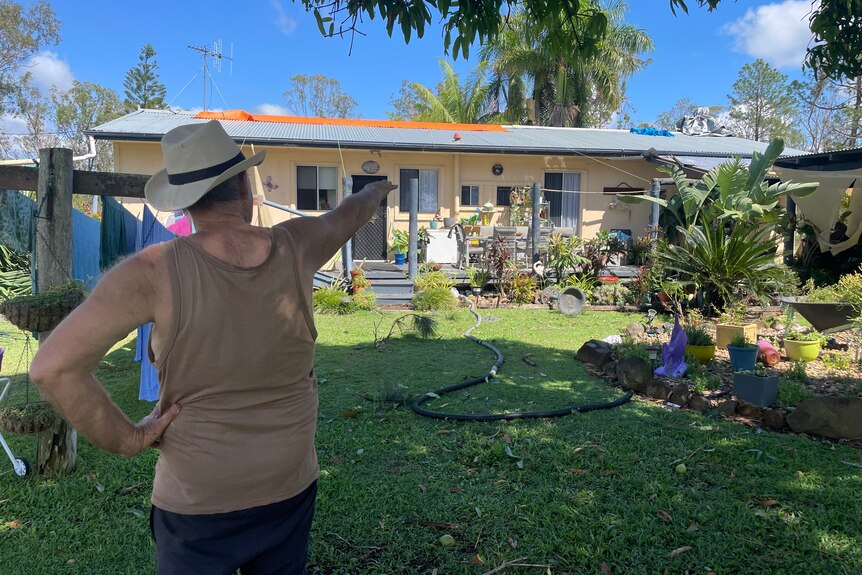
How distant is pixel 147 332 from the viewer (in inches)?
214

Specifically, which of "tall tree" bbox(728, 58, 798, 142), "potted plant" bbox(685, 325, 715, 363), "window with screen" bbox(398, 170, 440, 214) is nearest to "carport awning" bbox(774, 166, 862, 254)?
"potted plant" bbox(685, 325, 715, 363)

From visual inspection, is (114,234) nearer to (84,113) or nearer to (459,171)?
(459,171)

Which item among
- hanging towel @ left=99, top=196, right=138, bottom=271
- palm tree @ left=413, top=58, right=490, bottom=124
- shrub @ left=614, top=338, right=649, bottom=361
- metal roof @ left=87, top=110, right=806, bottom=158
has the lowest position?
shrub @ left=614, top=338, right=649, bottom=361

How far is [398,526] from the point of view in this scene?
3.54 meters

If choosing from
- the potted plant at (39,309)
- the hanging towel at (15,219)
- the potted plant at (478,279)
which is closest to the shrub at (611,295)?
the potted plant at (478,279)

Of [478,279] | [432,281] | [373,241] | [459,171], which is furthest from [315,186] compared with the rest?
[478,279]

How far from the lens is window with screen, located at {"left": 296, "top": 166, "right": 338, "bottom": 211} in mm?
15891

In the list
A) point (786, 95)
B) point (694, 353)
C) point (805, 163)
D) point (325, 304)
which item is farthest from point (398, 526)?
point (786, 95)

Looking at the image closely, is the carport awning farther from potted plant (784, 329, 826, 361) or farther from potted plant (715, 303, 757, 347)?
potted plant (784, 329, 826, 361)

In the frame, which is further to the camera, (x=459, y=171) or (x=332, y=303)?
(x=459, y=171)

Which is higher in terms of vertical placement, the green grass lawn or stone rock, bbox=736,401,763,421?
stone rock, bbox=736,401,763,421

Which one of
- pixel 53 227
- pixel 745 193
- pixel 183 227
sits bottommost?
pixel 53 227

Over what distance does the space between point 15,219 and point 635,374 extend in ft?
18.9

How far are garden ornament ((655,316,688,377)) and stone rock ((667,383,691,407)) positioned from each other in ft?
1.87
